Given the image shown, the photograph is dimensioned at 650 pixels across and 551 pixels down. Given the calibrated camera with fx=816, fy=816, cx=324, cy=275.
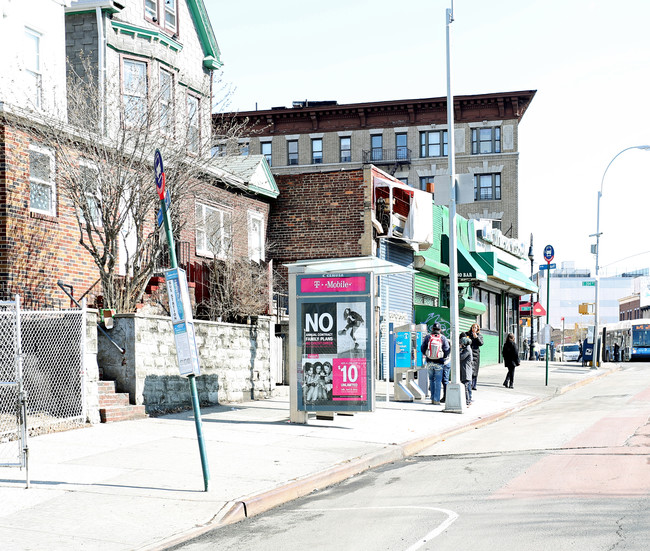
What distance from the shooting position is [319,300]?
14.7 m

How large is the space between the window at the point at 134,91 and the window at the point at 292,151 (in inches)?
1377

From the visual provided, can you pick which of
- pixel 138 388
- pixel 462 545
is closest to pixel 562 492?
pixel 462 545

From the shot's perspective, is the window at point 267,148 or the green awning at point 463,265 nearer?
the green awning at point 463,265

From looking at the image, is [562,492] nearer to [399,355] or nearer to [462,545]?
[462,545]

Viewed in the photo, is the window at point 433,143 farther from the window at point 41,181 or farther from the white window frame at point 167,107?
the window at point 41,181

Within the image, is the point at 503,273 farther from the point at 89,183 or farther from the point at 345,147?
the point at 89,183

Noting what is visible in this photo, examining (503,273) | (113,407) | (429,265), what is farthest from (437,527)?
(503,273)

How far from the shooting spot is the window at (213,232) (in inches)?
837

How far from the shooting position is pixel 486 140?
180ft

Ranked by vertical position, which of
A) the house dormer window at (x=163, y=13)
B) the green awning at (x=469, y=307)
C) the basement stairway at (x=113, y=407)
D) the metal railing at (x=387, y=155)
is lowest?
the basement stairway at (x=113, y=407)

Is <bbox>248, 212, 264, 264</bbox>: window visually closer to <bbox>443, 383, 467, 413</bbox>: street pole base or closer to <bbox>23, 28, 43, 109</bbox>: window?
<bbox>23, 28, 43, 109</bbox>: window

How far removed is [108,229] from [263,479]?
24.7 ft

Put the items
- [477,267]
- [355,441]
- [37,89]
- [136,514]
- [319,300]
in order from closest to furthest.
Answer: [136,514] < [355,441] < [319,300] < [37,89] < [477,267]

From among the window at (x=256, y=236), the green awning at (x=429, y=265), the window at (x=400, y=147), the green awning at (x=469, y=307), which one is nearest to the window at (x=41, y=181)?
the window at (x=256, y=236)
